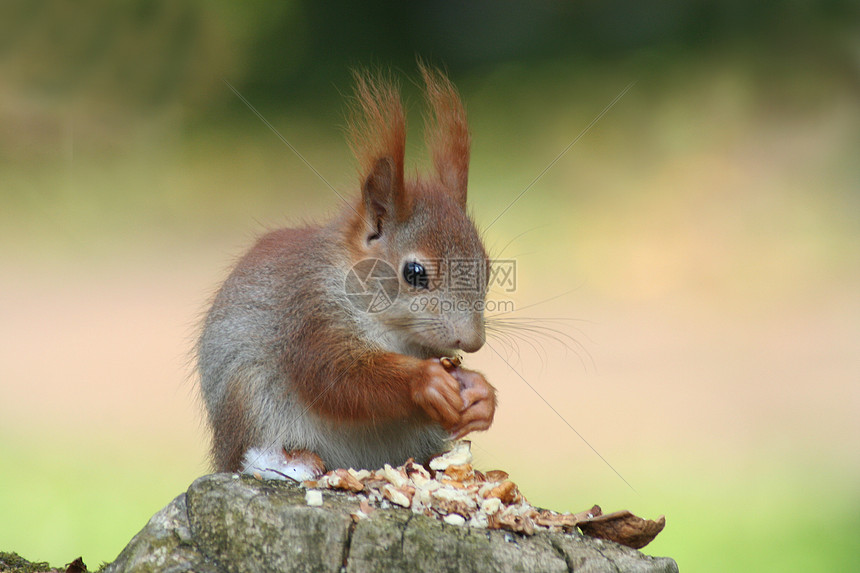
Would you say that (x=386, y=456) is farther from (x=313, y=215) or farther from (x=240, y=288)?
(x=313, y=215)

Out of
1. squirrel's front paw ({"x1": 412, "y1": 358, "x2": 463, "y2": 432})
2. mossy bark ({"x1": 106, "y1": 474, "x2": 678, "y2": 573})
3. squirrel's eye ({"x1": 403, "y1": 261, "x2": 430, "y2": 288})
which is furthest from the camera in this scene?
squirrel's eye ({"x1": 403, "y1": 261, "x2": 430, "y2": 288})

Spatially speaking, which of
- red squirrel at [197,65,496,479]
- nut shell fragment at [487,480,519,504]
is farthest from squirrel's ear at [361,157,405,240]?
nut shell fragment at [487,480,519,504]

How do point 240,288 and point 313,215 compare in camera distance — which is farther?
point 313,215

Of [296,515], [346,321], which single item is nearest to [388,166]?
[346,321]

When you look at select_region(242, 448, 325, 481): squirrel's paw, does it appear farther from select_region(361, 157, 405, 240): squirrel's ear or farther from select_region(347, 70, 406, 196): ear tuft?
select_region(347, 70, 406, 196): ear tuft

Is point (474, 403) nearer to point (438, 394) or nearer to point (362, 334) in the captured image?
point (438, 394)

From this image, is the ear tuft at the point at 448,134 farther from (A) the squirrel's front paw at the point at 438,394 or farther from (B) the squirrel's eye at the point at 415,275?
(A) the squirrel's front paw at the point at 438,394

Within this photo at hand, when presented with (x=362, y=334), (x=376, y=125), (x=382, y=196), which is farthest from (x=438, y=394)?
(x=376, y=125)

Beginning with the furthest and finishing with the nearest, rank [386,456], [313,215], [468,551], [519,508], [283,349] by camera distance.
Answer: [313,215], [386,456], [283,349], [519,508], [468,551]

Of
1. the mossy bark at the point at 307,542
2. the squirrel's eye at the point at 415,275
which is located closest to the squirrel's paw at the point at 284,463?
the mossy bark at the point at 307,542
